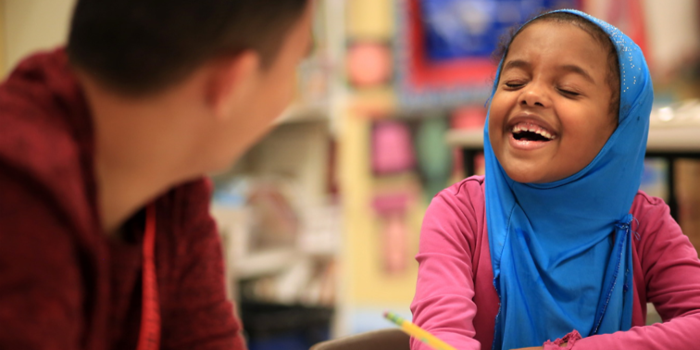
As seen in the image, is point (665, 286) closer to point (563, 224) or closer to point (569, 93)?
point (563, 224)

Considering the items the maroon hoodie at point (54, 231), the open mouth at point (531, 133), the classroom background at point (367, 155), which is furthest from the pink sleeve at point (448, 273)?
the classroom background at point (367, 155)

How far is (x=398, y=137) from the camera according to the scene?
2.61m

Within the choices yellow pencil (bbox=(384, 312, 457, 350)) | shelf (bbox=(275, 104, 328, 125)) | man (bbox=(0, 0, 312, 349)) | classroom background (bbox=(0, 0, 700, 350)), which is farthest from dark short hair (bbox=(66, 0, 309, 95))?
shelf (bbox=(275, 104, 328, 125))

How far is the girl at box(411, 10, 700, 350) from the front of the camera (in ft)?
2.35

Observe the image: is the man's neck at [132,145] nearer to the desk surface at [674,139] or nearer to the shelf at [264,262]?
the desk surface at [674,139]

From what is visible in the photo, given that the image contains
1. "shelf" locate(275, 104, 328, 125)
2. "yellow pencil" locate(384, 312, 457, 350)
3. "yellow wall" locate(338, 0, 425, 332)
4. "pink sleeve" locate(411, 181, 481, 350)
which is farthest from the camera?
"yellow wall" locate(338, 0, 425, 332)

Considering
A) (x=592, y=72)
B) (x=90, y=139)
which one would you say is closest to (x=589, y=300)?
(x=592, y=72)

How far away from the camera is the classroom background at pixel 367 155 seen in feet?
7.16

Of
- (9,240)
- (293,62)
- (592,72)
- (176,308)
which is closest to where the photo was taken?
(9,240)

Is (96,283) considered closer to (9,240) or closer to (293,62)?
(9,240)

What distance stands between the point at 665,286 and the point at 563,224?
15 cm

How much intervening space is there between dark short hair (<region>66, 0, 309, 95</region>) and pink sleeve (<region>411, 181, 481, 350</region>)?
1.29 ft

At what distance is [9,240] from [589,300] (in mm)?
622

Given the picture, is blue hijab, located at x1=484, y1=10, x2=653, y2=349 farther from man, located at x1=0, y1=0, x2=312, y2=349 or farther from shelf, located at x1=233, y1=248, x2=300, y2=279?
shelf, located at x1=233, y1=248, x2=300, y2=279
